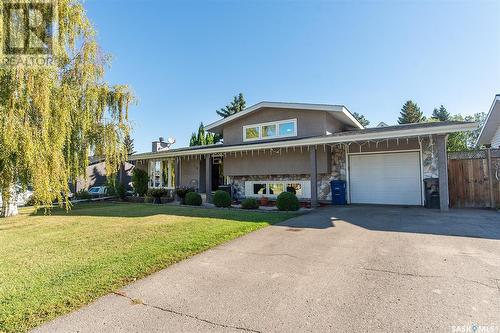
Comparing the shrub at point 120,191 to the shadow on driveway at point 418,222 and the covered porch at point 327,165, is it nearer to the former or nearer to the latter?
the covered porch at point 327,165

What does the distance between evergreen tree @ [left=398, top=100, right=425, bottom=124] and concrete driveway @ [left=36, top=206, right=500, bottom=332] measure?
47.7m

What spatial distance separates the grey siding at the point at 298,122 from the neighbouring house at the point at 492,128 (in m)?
6.43

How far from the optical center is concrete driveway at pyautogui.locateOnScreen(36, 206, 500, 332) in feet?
8.87

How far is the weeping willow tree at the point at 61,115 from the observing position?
6789mm

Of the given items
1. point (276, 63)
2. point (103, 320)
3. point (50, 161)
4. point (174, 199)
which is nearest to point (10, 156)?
point (50, 161)

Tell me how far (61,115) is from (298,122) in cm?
991

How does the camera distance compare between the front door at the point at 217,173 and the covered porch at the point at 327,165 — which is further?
the front door at the point at 217,173

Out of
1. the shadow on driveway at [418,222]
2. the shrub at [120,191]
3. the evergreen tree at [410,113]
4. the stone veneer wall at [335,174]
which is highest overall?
the evergreen tree at [410,113]

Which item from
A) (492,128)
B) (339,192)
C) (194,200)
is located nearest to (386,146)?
(339,192)

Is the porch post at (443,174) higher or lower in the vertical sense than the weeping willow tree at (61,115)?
lower

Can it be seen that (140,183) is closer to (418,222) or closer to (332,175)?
(332,175)

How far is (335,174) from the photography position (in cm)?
1278

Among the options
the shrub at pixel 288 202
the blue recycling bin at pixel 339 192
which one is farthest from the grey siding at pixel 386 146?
the shrub at pixel 288 202

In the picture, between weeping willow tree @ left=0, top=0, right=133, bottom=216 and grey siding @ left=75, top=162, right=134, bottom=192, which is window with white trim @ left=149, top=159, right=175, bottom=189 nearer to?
grey siding @ left=75, top=162, right=134, bottom=192
